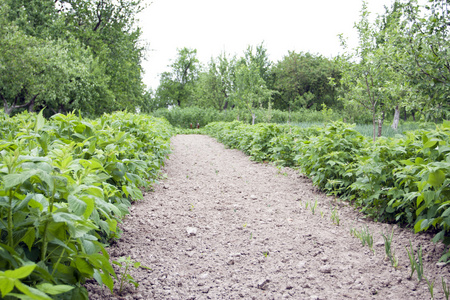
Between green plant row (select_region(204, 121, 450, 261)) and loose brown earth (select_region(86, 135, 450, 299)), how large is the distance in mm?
240

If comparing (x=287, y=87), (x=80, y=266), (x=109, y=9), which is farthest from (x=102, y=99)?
(x=287, y=87)

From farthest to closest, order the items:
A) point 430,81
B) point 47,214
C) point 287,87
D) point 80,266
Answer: point 287,87 < point 430,81 < point 80,266 < point 47,214

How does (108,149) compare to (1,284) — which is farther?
(108,149)

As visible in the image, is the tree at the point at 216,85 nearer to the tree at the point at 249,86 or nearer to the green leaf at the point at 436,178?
the tree at the point at 249,86

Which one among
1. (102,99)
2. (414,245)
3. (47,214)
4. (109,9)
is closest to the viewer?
(47,214)

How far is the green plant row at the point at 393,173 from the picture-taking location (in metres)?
2.43

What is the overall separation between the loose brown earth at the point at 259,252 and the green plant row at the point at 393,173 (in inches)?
9.4

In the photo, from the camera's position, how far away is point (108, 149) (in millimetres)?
2494

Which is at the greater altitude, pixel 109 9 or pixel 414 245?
pixel 109 9

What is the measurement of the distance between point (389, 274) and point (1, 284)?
8.66 ft

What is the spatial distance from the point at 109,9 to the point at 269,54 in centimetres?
2303

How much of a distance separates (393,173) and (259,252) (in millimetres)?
1732

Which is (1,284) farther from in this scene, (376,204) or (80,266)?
(376,204)

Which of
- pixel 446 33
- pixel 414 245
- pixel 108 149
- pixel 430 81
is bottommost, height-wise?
pixel 414 245
